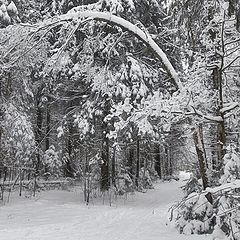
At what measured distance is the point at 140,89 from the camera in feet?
41.6

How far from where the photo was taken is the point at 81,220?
949 cm

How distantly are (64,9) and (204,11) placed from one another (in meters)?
8.80

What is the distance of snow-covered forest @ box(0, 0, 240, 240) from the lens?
6.25 m

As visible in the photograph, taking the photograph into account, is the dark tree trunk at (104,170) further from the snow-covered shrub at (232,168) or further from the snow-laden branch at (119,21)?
the snow-covered shrub at (232,168)

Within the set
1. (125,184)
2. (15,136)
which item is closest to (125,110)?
(15,136)

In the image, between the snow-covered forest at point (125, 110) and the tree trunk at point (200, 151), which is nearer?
the snow-covered forest at point (125, 110)

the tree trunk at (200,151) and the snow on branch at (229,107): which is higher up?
the snow on branch at (229,107)

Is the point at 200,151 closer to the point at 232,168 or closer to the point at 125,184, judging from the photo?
the point at 232,168

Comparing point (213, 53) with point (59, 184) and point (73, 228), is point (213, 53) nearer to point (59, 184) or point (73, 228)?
point (73, 228)

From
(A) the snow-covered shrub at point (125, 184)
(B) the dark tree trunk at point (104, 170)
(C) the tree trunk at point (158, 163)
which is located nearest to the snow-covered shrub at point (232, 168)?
(B) the dark tree trunk at point (104, 170)

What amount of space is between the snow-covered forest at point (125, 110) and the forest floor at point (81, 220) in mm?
39

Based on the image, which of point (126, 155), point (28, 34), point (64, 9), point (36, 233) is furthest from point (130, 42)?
point (126, 155)

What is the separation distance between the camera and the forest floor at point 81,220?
7.59 meters

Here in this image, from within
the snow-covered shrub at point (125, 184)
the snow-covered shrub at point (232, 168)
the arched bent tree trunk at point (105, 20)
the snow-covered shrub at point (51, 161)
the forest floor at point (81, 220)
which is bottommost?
the forest floor at point (81, 220)
